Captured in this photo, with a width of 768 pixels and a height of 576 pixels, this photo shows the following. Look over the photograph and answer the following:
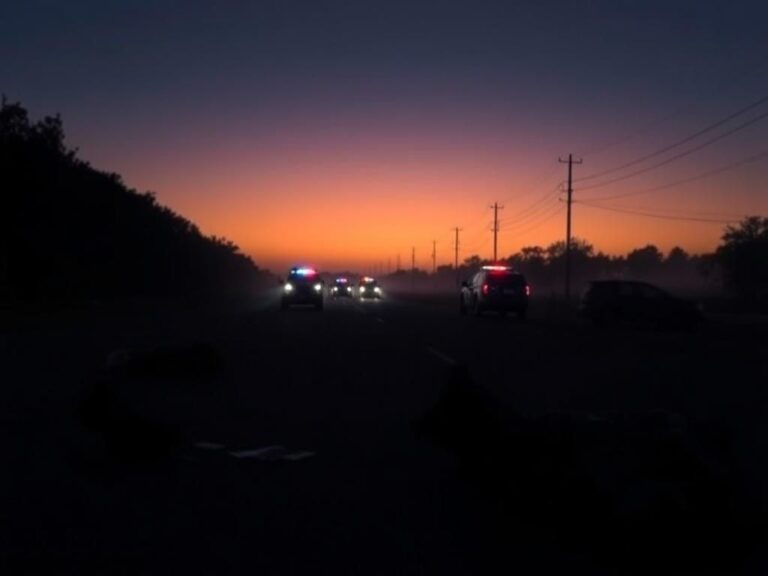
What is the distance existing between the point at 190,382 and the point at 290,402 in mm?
3616

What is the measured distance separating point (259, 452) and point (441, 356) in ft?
48.9

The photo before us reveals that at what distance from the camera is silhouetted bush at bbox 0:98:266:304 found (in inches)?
2420

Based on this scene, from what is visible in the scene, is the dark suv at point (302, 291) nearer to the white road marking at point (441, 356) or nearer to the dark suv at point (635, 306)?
the dark suv at point (635, 306)

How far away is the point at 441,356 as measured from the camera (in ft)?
89.4

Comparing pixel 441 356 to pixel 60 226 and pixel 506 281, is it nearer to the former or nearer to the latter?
pixel 506 281

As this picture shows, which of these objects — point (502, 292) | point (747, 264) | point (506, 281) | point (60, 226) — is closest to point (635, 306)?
point (502, 292)

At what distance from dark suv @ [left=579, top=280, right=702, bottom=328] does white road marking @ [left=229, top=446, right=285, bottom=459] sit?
33.8 m

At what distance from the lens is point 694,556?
7.88 m

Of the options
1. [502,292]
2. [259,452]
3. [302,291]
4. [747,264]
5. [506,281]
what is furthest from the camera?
[747,264]

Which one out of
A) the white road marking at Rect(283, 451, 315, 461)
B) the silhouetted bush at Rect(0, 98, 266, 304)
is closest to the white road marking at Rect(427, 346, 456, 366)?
the white road marking at Rect(283, 451, 315, 461)

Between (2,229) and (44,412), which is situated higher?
(2,229)

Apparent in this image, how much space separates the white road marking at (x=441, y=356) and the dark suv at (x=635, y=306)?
16915 mm

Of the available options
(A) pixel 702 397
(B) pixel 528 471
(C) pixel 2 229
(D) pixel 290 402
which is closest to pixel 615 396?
(A) pixel 702 397

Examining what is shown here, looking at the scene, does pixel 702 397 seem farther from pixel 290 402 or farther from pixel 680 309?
pixel 680 309
